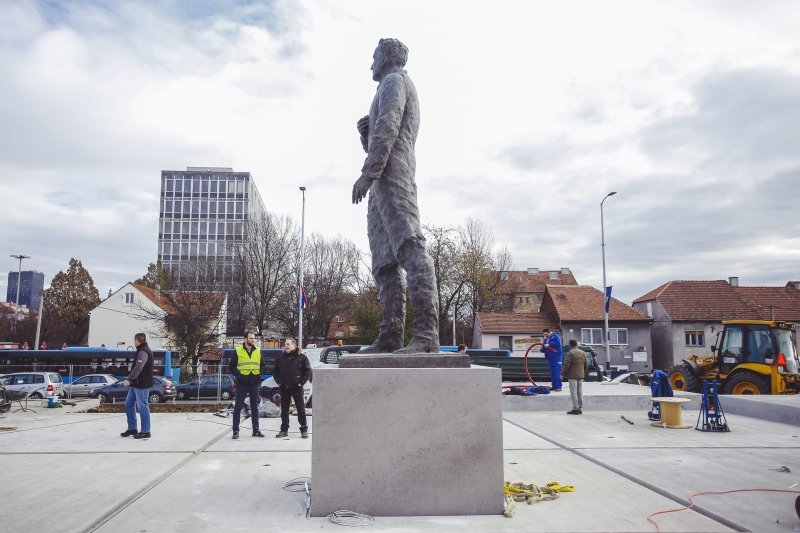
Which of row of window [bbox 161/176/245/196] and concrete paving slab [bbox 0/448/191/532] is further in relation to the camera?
row of window [bbox 161/176/245/196]

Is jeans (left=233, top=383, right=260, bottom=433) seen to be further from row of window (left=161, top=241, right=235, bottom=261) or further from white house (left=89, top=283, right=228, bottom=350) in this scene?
Result: row of window (left=161, top=241, right=235, bottom=261)

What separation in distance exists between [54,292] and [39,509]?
176 feet

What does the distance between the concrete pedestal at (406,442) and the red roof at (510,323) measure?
32.3 m

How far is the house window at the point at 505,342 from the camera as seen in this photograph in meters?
36.6

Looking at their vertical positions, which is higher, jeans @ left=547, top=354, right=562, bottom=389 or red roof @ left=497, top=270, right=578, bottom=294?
red roof @ left=497, top=270, right=578, bottom=294

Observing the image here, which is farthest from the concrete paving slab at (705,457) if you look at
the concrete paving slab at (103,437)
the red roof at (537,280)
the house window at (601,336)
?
the red roof at (537,280)

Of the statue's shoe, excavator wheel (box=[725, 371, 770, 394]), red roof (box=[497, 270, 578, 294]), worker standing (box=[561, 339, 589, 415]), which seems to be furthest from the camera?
red roof (box=[497, 270, 578, 294])

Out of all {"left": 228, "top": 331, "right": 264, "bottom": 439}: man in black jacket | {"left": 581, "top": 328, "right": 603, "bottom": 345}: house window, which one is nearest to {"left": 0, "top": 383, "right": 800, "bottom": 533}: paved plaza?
{"left": 228, "top": 331, "right": 264, "bottom": 439}: man in black jacket

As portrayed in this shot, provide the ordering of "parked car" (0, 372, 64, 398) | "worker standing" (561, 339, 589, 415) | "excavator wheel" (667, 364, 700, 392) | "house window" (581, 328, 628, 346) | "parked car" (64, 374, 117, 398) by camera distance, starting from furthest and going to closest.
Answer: "house window" (581, 328, 628, 346)
"parked car" (64, 374, 117, 398)
"parked car" (0, 372, 64, 398)
"excavator wheel" (667, 364, 700, 392)
"worker standing" (561, 339, 589, 415)

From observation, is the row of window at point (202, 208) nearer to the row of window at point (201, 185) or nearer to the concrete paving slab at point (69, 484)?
the row of window at point (201, 185)

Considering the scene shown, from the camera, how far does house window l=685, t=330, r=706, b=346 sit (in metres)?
36.7

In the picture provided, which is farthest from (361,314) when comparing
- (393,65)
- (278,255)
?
(393,65)

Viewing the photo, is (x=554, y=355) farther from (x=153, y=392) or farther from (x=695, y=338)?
(x=695, y=338)

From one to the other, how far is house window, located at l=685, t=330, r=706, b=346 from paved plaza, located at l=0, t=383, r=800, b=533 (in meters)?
29.4
